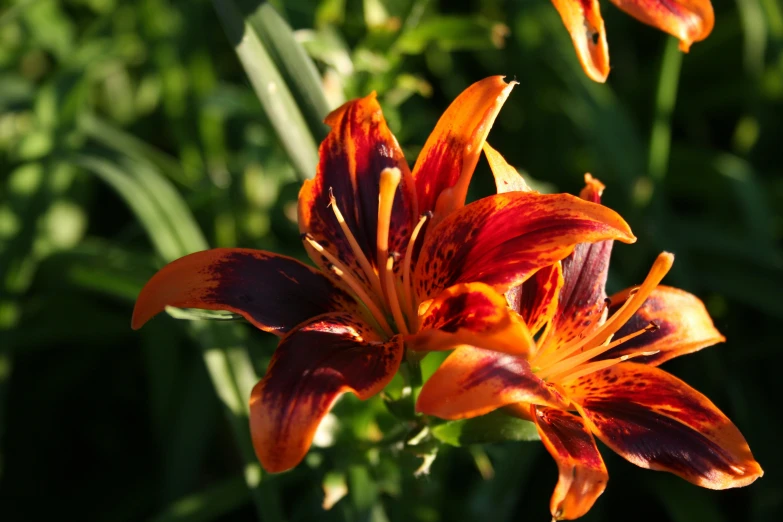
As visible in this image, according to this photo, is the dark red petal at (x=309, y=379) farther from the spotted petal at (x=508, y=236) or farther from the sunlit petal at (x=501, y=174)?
the sunlit petal at (x=501, y=174)

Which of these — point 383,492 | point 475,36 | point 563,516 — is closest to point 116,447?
point 383,492

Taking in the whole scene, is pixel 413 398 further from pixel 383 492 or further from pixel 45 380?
pixel 45 380

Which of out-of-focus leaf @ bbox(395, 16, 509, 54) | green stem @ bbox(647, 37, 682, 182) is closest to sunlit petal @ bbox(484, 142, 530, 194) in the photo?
out-of-focus leaf @ bbox(395, 16, 509, 54)

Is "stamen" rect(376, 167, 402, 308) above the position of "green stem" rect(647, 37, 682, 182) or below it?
above

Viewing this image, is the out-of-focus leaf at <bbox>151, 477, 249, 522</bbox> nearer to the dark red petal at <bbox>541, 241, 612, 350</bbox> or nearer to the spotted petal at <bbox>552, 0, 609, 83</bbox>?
the dark red petal at <bbox>541, 241, 612, 350</bbox>

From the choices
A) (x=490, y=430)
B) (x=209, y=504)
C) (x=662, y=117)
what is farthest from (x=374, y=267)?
(x=662, y=117)

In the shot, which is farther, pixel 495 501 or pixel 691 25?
pixel 495 501
